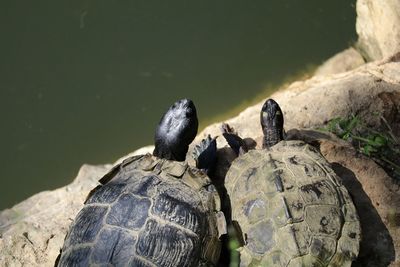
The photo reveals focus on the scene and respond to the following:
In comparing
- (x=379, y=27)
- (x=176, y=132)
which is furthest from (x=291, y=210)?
(x=379, y=27)

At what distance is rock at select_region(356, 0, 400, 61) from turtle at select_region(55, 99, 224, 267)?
242cm

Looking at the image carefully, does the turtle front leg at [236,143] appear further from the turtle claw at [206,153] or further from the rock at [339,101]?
the rock at [339,101]

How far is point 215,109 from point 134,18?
1.67 metres

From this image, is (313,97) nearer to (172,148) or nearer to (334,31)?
(172,148)

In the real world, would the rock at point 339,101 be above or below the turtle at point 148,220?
above

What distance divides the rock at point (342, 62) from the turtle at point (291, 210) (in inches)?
94.6

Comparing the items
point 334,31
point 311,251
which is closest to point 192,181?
point 311,251

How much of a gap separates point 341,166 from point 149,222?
4.57 feet

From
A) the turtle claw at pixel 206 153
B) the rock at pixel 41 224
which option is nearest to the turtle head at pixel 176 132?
the turtle claw at pixel 206 153

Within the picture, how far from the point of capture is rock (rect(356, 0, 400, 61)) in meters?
4.30

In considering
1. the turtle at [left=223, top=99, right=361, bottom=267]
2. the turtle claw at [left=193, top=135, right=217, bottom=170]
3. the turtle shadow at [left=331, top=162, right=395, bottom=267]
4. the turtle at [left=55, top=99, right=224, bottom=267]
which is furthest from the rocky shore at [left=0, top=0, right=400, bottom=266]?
the turtle at [left=55, top=99, right=224, bottom=267]

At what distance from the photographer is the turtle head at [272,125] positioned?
341cm

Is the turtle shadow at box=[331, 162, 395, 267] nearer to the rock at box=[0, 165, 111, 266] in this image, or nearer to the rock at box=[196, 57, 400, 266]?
the rock at box=[196, 57, 400, 266]

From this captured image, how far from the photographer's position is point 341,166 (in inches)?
129
